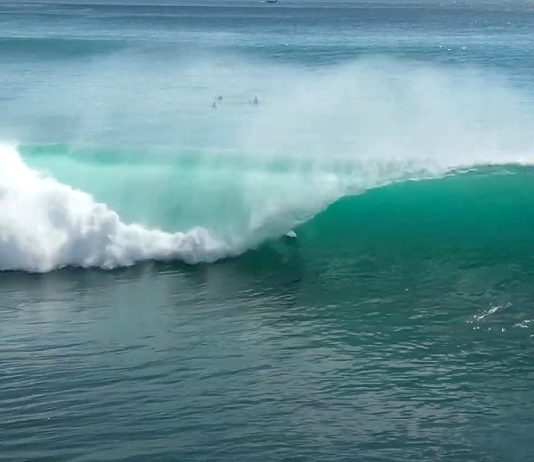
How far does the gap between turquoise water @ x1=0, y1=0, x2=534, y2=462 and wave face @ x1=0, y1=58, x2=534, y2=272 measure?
0.05 meters

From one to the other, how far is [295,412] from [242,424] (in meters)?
0.53

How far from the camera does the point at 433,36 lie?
222 feet

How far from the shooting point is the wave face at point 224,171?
55.2 feet

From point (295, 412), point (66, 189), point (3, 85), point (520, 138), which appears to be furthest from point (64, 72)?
point (295, 412)

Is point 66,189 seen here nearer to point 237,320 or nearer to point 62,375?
point 237,320

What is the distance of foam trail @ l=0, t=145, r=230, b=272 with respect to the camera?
54.0 ft

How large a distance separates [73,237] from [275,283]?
314 cm

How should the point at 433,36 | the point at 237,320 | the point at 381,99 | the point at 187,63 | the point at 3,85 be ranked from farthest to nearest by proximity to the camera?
the point at 433,36
the point at 187,63
the point at 3,85
the point at 381,99
the point at 237,320

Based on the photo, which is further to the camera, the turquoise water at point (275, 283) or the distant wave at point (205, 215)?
the distant wave at point (205, 215)

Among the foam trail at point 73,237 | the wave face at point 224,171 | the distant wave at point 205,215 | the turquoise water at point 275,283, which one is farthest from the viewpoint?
the wave face at point 224,171

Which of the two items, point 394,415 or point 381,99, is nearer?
point 394,415

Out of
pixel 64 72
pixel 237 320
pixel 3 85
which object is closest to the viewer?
pixel 237 320

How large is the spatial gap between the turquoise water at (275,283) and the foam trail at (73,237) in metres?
0.03

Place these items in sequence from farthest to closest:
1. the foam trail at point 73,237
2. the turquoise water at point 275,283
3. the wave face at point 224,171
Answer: the wave face at point 224,171 < the foam trail at point 73,237 < the turquoise water at point 275,283
